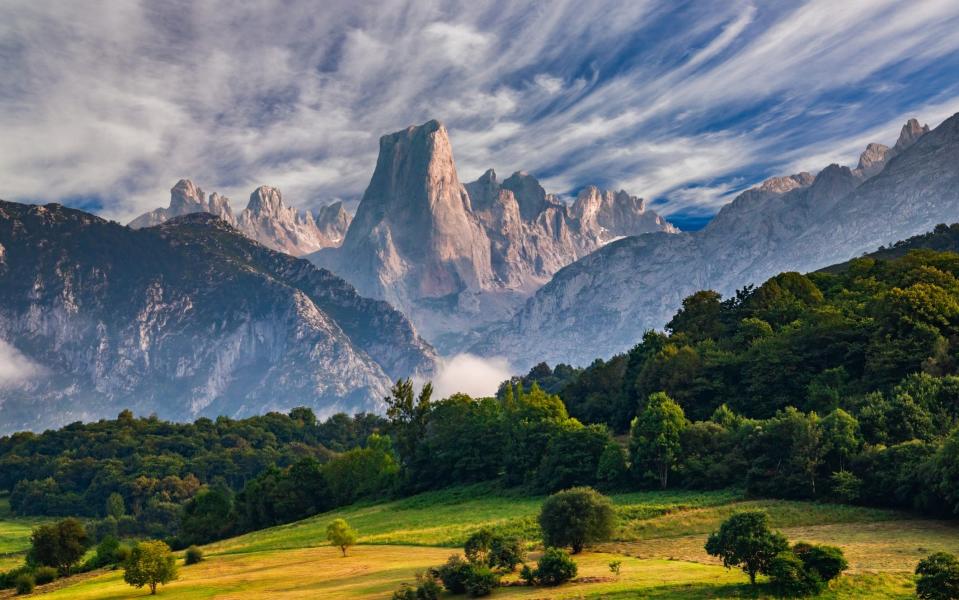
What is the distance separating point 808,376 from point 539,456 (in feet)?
116

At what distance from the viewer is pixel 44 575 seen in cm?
7575

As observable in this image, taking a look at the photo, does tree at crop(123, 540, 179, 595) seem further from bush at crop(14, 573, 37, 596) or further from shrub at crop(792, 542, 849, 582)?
shrub at crop(792, 542, 849, 582)

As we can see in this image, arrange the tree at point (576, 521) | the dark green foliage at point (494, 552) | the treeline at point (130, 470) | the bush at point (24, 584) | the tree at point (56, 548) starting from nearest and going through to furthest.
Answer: the dark green foliage at point (494, 552)
the tree at point (576, 521)
the bush at point (24, 584)
the tree at point (56, 548)
the treeline at point (130, 470)

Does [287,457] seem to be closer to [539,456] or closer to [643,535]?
[539,456]

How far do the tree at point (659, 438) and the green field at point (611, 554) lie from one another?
5571 mm

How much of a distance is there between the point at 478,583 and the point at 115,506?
125 m

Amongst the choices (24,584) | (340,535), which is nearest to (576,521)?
(340,535)

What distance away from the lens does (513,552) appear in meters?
49.0

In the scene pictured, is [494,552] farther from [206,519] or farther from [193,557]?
[206,519]

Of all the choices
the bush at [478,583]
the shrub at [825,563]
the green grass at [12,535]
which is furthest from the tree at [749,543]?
the green grass at [12,535]

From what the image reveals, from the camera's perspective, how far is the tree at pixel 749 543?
38.7 meters

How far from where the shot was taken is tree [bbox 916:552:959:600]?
106ft

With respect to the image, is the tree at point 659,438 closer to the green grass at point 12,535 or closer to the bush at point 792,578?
the bush at point 792,578

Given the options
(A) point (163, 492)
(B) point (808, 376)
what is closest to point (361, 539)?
(B) point (808, 376)
